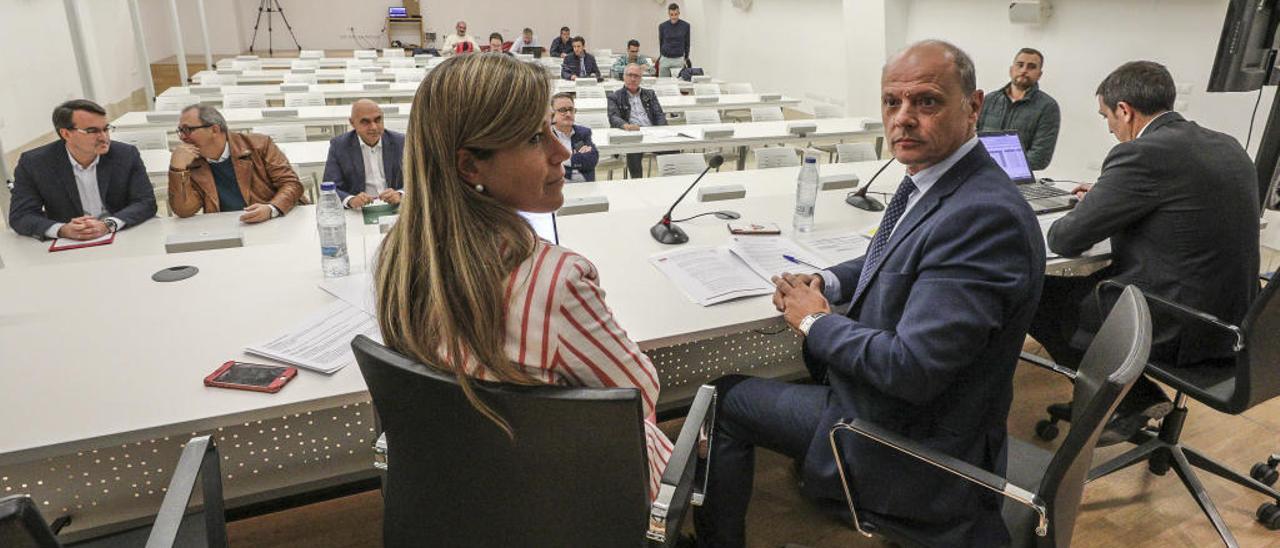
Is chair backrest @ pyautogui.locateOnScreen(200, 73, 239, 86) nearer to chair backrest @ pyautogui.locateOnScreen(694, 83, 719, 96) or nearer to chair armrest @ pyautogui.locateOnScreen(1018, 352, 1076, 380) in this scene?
chair backrest @ pyautogui.locateOnScreen(694, 83, 719, 96)

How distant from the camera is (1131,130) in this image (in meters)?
2.39

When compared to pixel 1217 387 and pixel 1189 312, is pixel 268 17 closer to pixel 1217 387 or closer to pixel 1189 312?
pixel 1189 312

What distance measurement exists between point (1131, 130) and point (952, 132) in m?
1.39

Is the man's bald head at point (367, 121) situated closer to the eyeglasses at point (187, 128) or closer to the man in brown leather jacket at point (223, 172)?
the man in brown leather jacket at point (223, 172)

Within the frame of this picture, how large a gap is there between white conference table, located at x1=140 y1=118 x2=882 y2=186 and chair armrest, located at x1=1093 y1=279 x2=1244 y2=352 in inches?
120

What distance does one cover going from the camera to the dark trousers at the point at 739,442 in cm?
164

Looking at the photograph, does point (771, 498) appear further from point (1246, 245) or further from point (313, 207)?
point (313, 207)

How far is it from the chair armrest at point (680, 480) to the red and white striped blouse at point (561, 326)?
0.21 m

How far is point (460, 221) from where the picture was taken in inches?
38.6

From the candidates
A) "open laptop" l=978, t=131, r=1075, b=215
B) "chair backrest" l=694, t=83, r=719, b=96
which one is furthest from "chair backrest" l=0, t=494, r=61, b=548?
"chair backrest" l=694, t=83, r=719, b=96

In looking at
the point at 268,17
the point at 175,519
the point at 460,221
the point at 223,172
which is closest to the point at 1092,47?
the point at 223,172

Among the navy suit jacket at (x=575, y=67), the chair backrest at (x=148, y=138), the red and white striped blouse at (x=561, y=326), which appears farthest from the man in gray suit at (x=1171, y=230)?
the navy suit jacket at (x=575, y=67)

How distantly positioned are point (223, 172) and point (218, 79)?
5022mm

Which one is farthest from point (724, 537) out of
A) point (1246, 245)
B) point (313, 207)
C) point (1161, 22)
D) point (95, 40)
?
point (95, 40)
